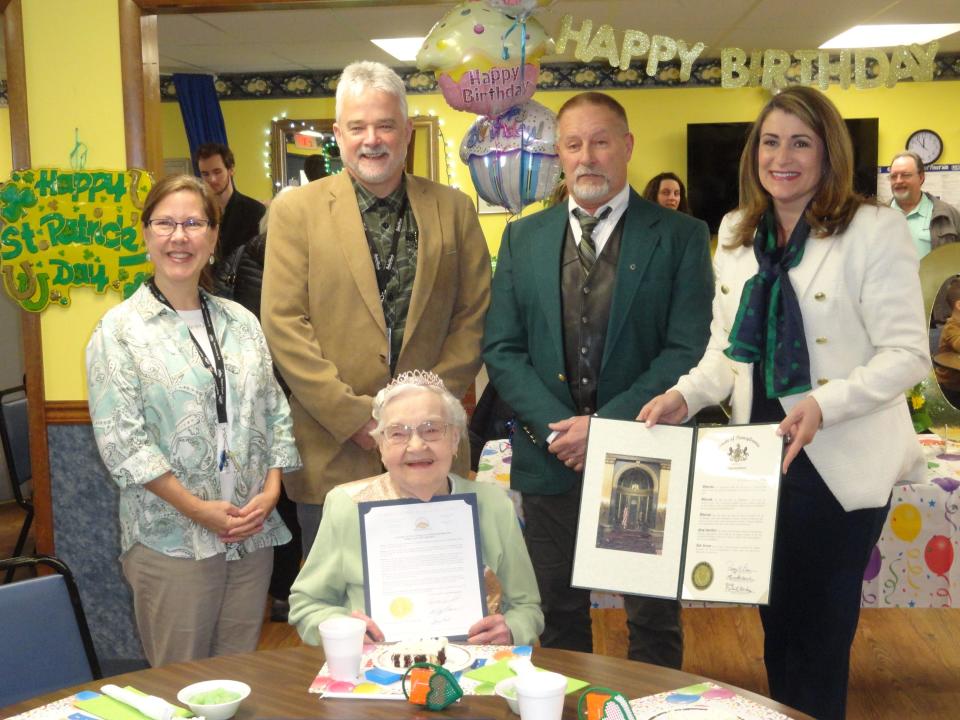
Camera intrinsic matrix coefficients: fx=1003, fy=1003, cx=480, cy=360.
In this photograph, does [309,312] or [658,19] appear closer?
[309,312]

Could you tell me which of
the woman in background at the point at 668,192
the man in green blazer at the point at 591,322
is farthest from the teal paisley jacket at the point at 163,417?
the woman in background at the point at 668,192

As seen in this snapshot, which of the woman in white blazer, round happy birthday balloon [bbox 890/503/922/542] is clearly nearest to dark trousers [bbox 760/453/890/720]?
the woman in white blazer

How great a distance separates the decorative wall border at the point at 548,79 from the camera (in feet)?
29.5

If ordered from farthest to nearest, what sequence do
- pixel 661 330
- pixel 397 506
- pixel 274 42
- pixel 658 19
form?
pixel 274 42
pixel 658 19
pixel 661 330
pixel 397 506

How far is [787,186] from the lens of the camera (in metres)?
2.23

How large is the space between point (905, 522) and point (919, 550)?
0.10 metres

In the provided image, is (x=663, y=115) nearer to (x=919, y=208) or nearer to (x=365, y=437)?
(x=919, y=208)

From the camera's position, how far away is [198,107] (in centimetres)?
920

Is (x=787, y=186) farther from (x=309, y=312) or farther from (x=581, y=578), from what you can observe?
(x=309, y=312)

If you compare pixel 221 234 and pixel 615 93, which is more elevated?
pixel 615 93

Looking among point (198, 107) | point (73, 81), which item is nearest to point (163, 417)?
point (73, 81)

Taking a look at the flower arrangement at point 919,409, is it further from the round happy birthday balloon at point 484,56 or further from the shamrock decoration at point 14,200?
the shamrock decoration at point 14,200

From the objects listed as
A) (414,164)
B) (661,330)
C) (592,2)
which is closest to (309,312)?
(661,330)

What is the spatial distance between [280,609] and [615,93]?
636 centimetres
